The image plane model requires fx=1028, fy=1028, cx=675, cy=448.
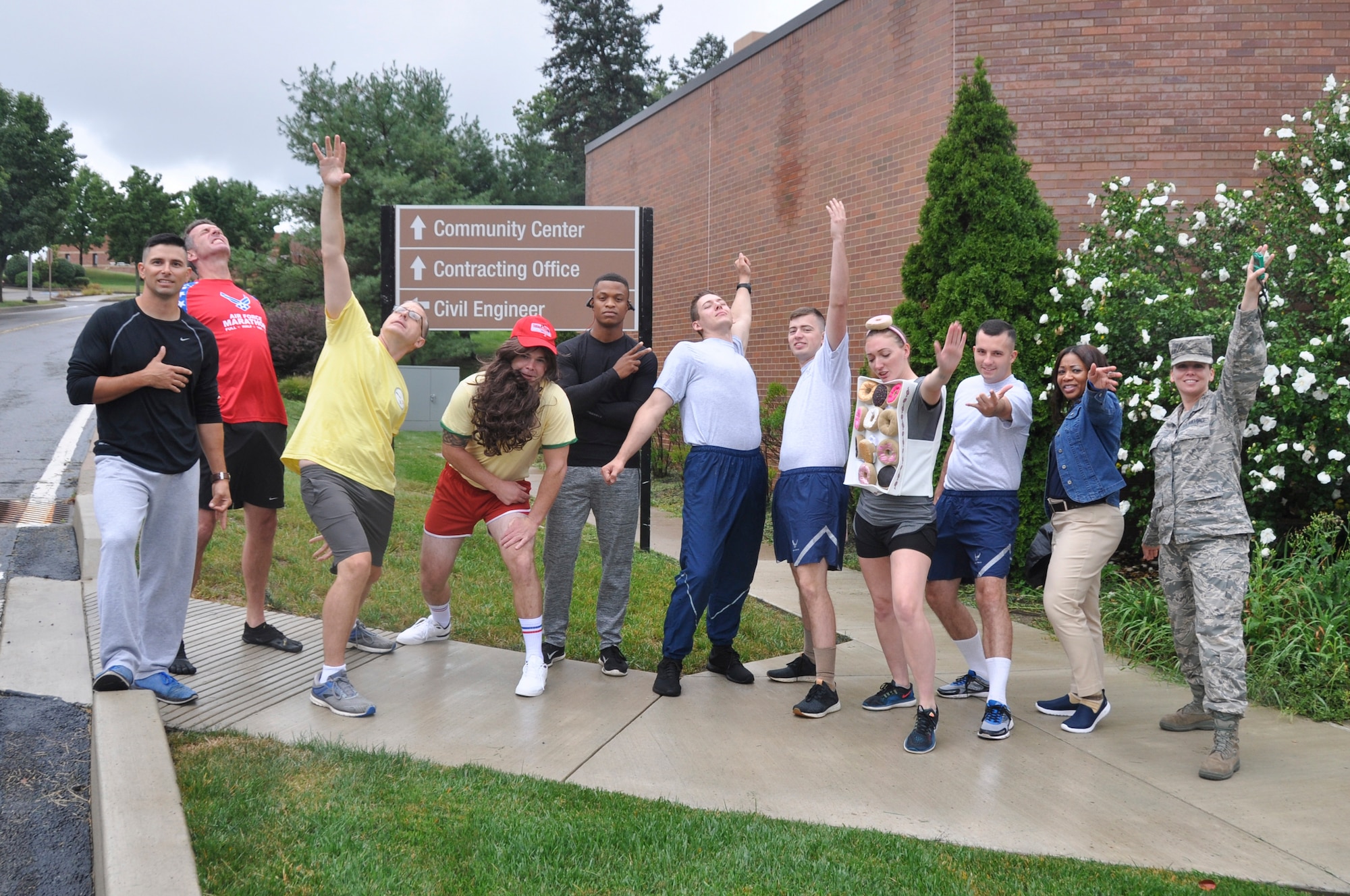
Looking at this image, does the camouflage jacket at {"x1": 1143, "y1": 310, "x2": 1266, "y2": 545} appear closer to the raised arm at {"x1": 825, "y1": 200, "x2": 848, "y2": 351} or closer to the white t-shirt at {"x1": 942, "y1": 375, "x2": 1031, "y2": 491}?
the white t-shirt at {"x1": 942, "y1": 375, "x2": 1031, "y2": 491}

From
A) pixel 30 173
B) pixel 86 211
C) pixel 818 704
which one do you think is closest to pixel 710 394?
pixel 818 704

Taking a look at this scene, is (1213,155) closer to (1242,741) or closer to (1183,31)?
(1183,31)

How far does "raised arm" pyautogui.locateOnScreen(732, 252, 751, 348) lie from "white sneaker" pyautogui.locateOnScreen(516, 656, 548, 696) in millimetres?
2019

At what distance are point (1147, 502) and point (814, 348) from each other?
3991 mm

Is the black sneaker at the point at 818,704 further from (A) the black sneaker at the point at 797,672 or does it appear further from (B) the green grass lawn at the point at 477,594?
(B) the green grass lawn at the point at 477,594

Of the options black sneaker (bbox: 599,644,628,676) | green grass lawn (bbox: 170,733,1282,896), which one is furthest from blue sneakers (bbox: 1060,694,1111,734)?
black sneaker (bbox: 599,644,628,676)

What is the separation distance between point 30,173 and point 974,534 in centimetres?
6286

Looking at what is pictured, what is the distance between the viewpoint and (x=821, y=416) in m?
5.08

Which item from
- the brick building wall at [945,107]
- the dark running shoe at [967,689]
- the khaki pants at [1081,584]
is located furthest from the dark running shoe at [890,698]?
the brick building wall at [945,107]

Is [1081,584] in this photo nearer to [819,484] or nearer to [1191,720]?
[1191,720]

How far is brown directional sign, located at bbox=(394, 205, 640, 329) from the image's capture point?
8.69 metres

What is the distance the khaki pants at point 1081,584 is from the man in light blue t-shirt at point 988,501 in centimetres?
24

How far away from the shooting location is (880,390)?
4.79 meters

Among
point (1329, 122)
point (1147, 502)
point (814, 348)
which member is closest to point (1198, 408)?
point (814, 348)
